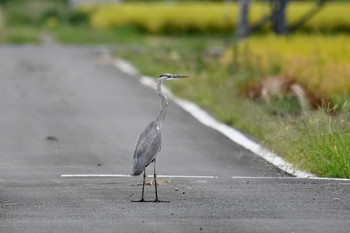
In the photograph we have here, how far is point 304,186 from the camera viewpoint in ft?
39.7

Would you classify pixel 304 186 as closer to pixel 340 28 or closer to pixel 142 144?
pixel 142 144

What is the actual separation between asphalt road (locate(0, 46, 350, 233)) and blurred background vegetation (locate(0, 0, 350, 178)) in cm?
57

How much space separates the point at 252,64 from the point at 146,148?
1582 centimetres

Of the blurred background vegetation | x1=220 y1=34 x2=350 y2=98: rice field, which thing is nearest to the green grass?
the blurred background vegetation

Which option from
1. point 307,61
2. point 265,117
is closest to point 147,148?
point 265,117

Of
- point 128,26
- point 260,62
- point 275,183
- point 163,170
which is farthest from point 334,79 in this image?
point 128,26

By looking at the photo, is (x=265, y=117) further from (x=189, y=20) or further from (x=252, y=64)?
(x=189, y=20)

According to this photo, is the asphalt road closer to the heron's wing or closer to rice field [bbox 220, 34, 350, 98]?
the heron's wing

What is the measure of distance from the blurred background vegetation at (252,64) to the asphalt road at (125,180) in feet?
1.86

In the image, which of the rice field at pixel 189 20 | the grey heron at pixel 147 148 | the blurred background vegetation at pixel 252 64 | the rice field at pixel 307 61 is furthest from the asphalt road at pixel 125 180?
the rice field at pixel 189 20

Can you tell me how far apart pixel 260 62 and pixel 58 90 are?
176 inches

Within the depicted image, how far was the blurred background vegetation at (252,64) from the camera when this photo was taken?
14.3 metres

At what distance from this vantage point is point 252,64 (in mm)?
26688

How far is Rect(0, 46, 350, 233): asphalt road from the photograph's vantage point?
10.0 m
